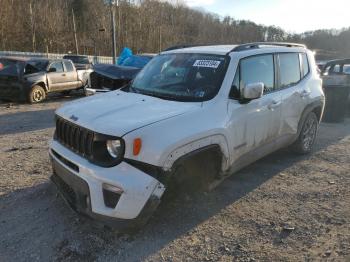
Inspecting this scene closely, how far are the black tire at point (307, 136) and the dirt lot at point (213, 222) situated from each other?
38 cm

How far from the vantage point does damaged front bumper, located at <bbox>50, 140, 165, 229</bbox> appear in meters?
3.14

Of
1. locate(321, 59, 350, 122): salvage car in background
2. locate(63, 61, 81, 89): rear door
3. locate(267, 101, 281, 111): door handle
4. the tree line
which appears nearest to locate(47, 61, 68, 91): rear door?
locate(63, 61, 81, 89): rear door

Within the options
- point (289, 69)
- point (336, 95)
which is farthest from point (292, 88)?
point (336, 95)

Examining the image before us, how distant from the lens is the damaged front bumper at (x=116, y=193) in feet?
10.3

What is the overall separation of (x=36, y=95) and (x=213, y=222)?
1038cm

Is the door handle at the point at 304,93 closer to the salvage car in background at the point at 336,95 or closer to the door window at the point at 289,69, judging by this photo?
the door window at the point at 289,69

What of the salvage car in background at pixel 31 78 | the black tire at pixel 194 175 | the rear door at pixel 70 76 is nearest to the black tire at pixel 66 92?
the rear door at pixel 70 76

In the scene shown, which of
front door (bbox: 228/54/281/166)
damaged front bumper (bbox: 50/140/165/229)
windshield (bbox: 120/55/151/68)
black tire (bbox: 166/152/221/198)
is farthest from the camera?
windshield (bbox: 120/55/151/68)

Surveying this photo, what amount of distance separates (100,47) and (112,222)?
43043mm

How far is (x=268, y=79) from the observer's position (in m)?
4.84

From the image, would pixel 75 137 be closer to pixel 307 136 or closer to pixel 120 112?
pixel 120 112

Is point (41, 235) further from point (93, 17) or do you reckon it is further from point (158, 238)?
point (93, 17)

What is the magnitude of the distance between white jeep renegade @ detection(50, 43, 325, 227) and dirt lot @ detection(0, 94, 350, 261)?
0.35 metres

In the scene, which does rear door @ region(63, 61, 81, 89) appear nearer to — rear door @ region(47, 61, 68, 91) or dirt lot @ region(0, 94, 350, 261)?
rear door @ region(47, 61, 68, 91)
